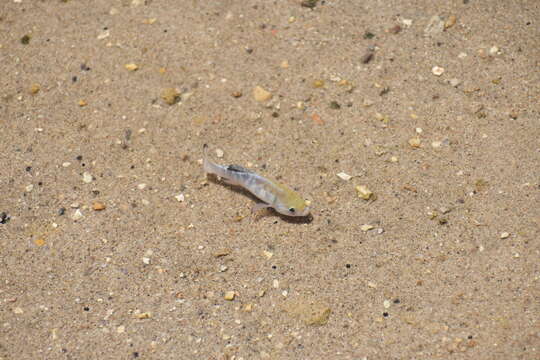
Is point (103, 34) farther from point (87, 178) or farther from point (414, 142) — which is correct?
point (414, 142)

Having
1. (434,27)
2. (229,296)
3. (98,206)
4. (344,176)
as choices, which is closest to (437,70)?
(434,27)

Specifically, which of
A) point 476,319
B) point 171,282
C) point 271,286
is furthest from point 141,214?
point 476,319

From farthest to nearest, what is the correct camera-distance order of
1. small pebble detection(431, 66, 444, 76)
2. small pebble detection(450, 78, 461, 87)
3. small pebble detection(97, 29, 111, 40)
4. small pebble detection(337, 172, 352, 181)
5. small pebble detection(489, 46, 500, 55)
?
1. small pebble detection(97, 29, 111, 40)
2. small pebble detection(489, 46, 500, 55)
3. small pebble detection(431, 66, 444, 76)
4. small pebble detection(450, 78, 461, 87)
5. small pebble detection(337, 172, 352, 181)

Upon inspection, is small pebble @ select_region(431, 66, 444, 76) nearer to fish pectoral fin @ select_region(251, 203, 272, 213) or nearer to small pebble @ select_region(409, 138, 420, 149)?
small pebble @ select_region(409, 138, 420, 149)

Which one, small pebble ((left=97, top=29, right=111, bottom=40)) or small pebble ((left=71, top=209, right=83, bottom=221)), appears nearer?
small pebble ((left=71, top=209, right=83, bottom=221))

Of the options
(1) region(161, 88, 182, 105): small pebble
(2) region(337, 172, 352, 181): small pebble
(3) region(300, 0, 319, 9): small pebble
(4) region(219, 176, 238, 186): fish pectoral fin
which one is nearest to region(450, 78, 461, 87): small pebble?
(2) region(337, 172, 352, 181): small pebble

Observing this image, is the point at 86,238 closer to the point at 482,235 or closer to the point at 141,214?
the point at 141,214
